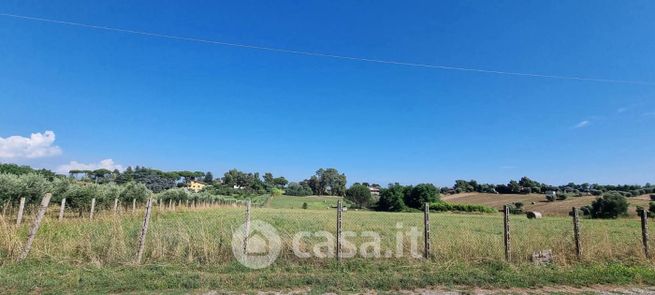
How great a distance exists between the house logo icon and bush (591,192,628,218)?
51479 mm

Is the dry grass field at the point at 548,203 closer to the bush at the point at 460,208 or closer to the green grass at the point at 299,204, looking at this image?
the bush at the point at 460,208

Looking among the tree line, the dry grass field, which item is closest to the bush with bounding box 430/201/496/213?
the dry grass field

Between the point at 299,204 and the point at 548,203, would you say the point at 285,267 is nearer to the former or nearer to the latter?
the point at 548,203

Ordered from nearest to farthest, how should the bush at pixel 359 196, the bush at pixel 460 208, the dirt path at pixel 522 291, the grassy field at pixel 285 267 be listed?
the dirt path at pixel 522 291 → the grassy field at pixel 285 267 → the bush at pixel 460 208 → the bush at pixel 359 196

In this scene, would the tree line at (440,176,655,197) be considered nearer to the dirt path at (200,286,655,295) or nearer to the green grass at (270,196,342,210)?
the green grass at (270,196,342,210)

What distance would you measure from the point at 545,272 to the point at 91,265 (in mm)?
8925

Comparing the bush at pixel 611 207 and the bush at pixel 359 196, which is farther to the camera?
the bush at pixel 359 196

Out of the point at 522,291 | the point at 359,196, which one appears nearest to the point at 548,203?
the point at 359,196

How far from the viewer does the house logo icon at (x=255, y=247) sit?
7.25 metres

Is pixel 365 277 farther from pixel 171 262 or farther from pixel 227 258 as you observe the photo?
pixel 171 262

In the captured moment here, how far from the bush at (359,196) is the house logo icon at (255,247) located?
9514 centimetres

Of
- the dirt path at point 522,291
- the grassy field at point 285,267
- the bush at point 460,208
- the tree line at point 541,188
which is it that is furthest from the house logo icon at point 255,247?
the tree line at point 541,188

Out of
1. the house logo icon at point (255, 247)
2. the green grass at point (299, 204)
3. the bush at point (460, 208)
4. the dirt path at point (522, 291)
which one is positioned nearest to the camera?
the dirt path at point (522, 291)

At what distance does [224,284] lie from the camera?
5.80 metres
